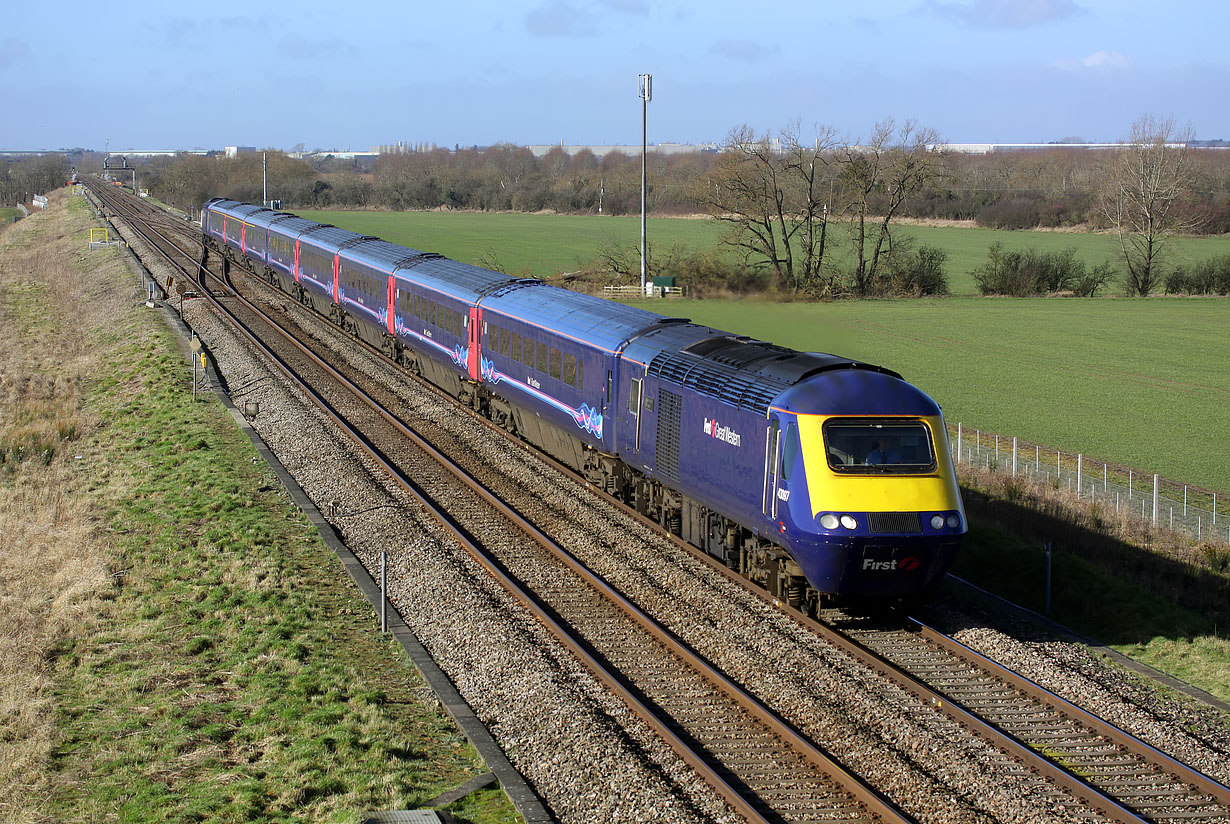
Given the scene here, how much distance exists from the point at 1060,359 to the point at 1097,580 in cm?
2886

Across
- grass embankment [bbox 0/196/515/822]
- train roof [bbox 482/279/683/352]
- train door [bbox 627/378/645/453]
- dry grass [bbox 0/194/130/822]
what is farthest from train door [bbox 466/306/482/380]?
dry grass [bbox 0/194/130/822]

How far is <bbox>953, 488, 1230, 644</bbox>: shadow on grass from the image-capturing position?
15539 mm

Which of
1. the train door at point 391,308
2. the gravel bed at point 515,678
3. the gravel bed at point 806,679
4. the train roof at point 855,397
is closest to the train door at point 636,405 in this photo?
the gravel bed at point 806,679

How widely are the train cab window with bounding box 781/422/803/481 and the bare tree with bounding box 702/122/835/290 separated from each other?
48.1 m

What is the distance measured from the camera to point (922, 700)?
12.0 meters

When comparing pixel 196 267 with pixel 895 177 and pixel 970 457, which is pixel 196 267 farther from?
pixel 970 457

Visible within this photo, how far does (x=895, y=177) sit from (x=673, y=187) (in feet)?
122

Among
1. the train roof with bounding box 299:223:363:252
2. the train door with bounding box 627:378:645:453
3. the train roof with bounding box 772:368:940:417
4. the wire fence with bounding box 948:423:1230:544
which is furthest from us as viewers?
→ the train roof with bounding box 299:223:363:252

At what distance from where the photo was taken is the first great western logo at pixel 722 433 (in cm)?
1487

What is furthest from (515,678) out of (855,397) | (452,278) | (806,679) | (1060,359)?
(1060,359)

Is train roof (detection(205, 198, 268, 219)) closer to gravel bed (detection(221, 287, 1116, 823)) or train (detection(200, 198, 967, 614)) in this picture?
train (detection(200, 198, 967, 614))

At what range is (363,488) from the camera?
2075cm

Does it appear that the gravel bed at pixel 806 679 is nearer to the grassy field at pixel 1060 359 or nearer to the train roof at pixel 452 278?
the grassy field at pixel 1060 359

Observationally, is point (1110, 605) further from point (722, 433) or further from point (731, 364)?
point (731, 364)
